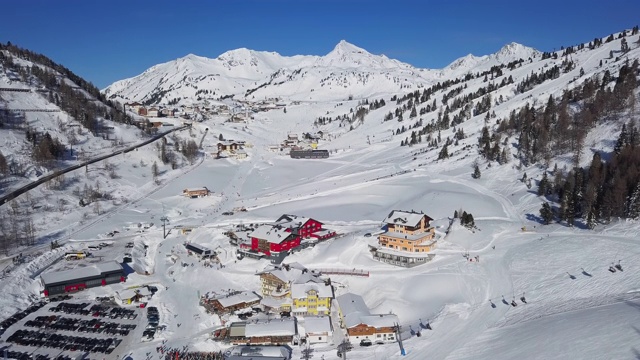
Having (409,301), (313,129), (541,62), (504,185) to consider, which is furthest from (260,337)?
(541,62)

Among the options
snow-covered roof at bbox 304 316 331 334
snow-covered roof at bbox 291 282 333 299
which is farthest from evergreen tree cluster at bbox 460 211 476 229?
snow-covered roof at bbox 304 316 331 334

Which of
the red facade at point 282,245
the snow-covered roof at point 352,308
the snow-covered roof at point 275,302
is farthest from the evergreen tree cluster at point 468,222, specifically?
the snow-covered roof at point 275,302

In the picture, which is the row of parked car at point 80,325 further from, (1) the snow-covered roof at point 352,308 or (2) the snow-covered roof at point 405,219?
(2) the snow-covered roof at point 405,219

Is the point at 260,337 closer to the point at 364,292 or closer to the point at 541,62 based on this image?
the point at 364,292

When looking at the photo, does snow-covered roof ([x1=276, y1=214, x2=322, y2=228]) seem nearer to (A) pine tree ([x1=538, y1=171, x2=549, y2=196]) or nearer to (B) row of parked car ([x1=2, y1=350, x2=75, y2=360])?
(B) row of parked car ([x1=2, y1=350, x2=75, y2=360])

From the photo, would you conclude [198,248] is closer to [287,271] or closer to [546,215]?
[287,271]
